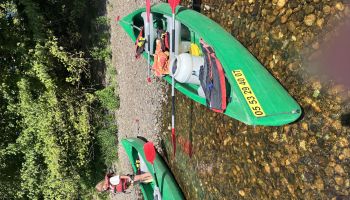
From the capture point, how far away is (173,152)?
6.37 metres

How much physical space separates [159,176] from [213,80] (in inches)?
110

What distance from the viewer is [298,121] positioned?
3383 mm

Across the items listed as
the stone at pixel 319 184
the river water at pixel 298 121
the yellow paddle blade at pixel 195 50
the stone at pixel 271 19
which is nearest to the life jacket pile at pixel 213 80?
the river water at pixel 298 121

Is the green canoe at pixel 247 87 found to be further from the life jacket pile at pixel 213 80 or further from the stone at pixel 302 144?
the stone at pixel 302 144

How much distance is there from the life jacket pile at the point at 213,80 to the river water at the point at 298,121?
43 cm

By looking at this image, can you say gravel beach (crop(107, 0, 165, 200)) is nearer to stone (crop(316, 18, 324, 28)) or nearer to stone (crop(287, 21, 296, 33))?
stone (crop(287, 21, 296, 33))

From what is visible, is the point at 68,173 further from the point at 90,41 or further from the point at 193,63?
the point at 193,63

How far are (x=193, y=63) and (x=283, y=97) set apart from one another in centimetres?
129

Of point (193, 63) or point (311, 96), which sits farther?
point (193, 63)

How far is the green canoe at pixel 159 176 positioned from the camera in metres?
5.90

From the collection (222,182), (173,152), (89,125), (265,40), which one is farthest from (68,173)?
(265,40)

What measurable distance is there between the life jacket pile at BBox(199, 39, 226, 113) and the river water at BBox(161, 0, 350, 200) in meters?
0.43

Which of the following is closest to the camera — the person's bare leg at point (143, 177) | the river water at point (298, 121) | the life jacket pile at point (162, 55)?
the river water at point (298, 121)

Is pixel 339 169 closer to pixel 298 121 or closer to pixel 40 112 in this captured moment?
pixel 298 121
